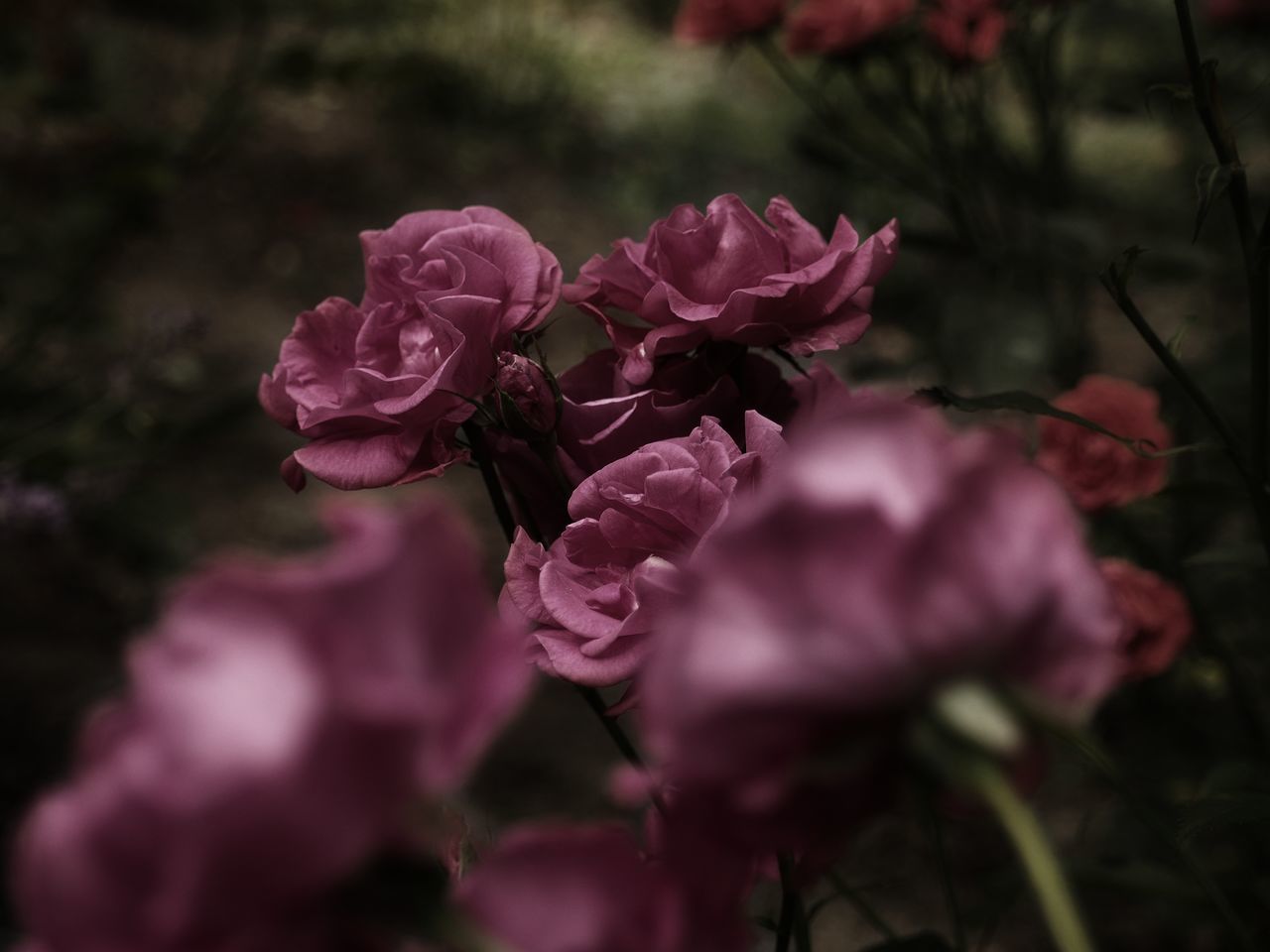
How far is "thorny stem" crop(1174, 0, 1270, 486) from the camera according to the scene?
0.47 meters

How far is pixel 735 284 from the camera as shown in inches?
16.8

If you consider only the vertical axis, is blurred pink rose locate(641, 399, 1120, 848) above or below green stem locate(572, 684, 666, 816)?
above

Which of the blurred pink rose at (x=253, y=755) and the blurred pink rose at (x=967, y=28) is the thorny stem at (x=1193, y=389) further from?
the blurred pink rose at (x=967, y=28)

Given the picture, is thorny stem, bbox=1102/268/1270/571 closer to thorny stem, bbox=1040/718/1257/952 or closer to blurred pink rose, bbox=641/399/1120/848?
thorny stem, bbox=1040/718/1257/952

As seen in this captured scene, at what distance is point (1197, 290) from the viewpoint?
304 centimetres

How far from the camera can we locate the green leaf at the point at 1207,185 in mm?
449

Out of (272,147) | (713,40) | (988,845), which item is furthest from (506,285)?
(272,147)

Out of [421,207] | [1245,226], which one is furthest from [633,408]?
[421,207]

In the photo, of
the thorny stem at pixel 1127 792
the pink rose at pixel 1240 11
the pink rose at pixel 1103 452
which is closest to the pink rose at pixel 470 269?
the thorny stem at pixel 1127 792

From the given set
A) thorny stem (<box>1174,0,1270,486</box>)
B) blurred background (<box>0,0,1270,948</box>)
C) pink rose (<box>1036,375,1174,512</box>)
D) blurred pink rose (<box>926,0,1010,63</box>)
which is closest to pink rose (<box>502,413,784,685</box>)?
blurred background (<box>0,0,1270,948</box>)

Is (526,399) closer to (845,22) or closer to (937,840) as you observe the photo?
(937,840)

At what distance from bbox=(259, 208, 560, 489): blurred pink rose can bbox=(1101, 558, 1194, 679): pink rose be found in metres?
0.54

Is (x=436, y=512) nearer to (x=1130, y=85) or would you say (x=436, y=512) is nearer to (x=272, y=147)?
(x=1130, y=85)

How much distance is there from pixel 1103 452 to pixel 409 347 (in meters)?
0.54
